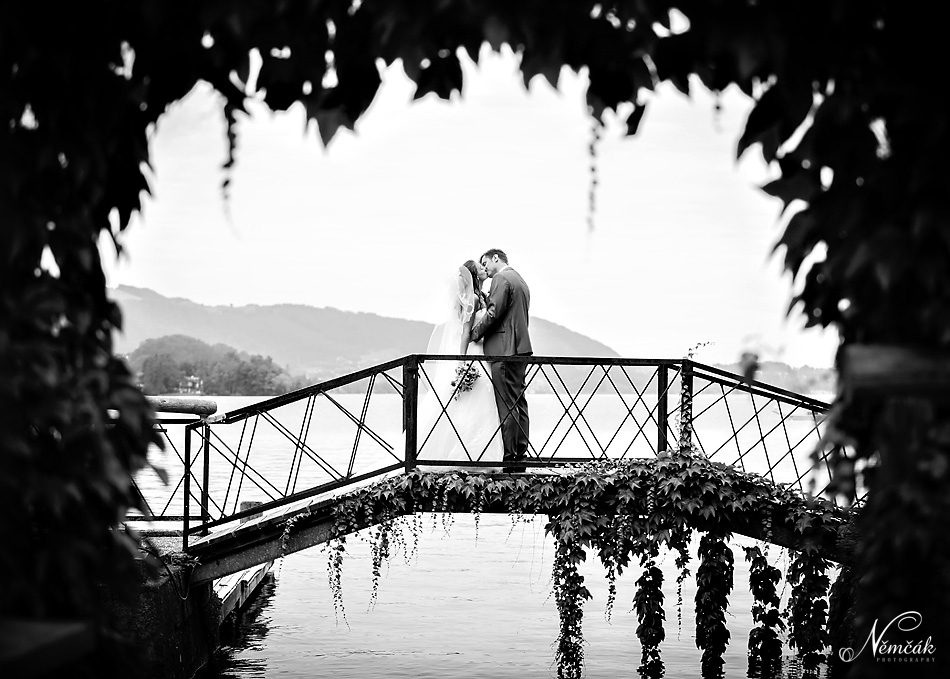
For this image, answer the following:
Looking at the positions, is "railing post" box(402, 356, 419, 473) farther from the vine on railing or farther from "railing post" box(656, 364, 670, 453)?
the vine on railing

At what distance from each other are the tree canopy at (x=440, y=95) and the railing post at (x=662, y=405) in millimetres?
6550

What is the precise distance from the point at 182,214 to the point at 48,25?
165ft

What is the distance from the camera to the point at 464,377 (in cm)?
1112

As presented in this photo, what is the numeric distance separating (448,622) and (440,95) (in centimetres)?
1236

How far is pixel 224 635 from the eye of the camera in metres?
12.3

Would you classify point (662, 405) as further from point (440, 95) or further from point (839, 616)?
point (440, 95)

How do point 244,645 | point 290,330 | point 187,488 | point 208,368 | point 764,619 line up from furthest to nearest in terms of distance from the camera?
point 290,330 → point 208,368 → point 244,645 → point 764,619 → point 187,488

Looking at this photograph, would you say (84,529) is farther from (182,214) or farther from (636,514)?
(182,214)

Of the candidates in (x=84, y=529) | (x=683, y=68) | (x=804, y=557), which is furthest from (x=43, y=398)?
(x=804, y=557)

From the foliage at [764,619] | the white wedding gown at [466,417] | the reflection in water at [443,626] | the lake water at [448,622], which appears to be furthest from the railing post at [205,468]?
the foliage at [764,619]

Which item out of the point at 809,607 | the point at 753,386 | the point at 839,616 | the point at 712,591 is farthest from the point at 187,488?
the point at 839,616

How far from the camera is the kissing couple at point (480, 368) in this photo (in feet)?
35.1

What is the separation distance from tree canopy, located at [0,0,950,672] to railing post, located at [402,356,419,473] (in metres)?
6.38

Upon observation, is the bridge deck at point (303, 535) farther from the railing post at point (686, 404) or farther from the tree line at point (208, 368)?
the tree line at point (208, 368)
